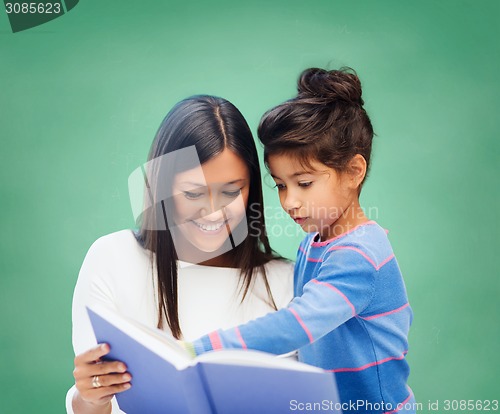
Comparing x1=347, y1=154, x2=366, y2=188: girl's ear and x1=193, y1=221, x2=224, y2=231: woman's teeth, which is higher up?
x1=347, y1=154, x2=366, y2=188: girl's ear

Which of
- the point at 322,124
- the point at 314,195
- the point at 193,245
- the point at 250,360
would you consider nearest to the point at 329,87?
the point at 322,124

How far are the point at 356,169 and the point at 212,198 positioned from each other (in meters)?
0.33

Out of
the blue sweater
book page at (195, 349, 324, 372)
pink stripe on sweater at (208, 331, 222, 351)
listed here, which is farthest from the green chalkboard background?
book page at (195, 349, 324, 372)

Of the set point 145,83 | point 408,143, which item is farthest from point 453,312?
point 145,83

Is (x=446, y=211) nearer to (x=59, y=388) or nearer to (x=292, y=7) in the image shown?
(x=292, y=7)

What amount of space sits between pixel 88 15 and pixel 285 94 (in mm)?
727

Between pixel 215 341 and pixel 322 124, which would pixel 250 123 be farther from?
pixel 215 341

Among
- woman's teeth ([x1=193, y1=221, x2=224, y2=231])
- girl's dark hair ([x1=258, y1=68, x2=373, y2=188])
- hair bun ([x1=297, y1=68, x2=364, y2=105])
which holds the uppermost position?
hair bun ([x1=297, y1=68, x2=364, y2=105])

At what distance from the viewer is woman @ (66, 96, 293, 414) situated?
159 cm

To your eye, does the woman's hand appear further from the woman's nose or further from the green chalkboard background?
the green chalkboard background

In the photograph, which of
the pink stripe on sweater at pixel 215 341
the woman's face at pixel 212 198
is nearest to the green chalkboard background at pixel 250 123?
the woman's face at pixel 212 198

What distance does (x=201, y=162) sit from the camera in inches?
62.0

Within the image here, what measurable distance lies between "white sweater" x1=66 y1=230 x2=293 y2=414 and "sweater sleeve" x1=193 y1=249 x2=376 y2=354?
0.31 meters

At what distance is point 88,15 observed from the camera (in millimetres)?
2490
